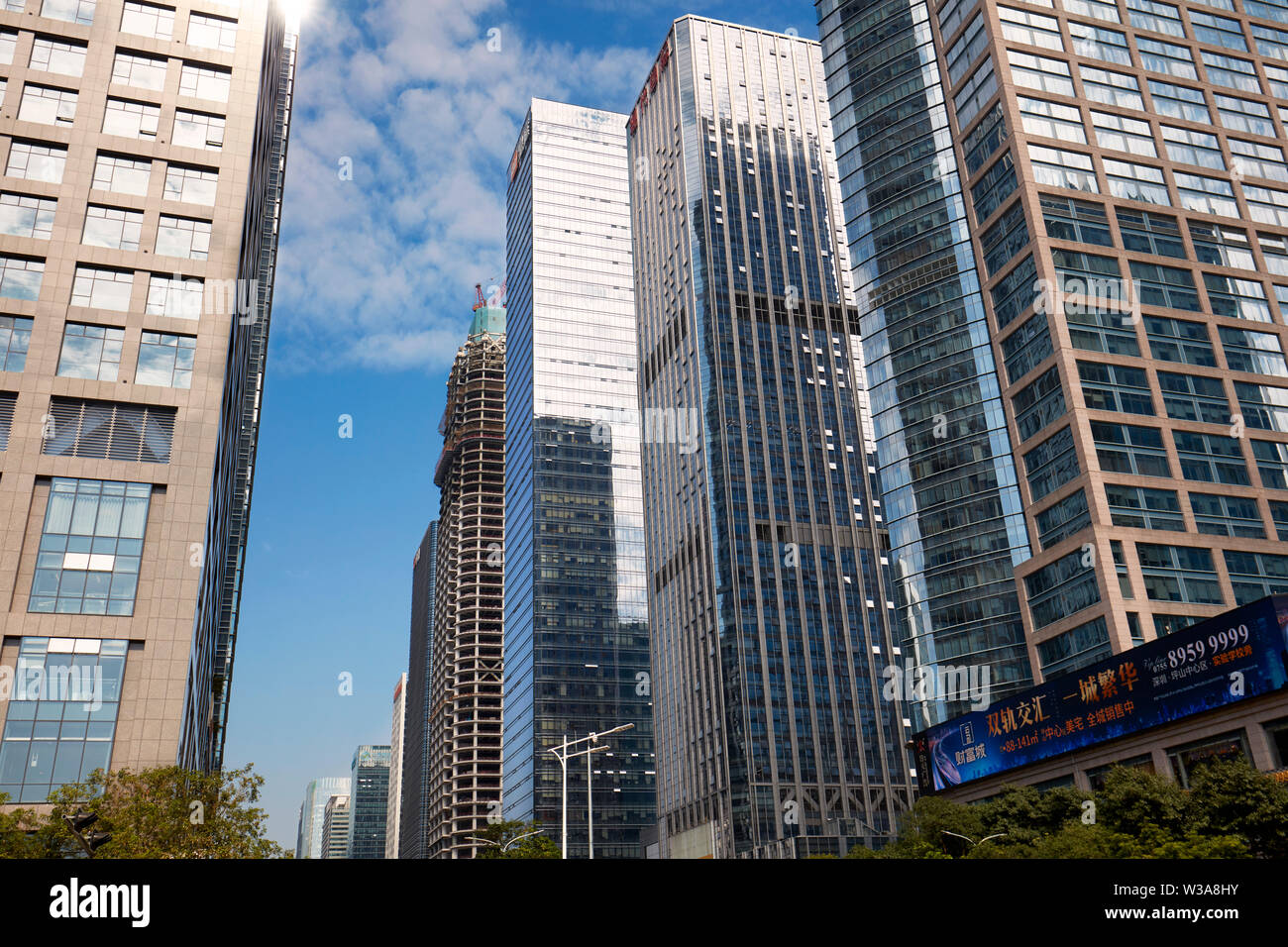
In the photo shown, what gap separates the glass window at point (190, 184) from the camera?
62719 millimetres

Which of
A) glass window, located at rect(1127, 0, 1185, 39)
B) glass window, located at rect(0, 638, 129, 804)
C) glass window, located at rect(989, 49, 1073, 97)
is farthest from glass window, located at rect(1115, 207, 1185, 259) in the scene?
glass window, located at rect(0, 638, 129, 804)

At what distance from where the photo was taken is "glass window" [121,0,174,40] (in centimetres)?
6531

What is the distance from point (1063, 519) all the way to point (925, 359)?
23.5 m

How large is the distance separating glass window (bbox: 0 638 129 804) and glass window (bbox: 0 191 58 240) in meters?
23.7

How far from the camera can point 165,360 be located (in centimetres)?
5875

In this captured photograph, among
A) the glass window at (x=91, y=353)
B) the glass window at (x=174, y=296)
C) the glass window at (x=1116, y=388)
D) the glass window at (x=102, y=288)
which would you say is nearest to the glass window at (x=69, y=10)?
the glass window at (x=102, y=288)

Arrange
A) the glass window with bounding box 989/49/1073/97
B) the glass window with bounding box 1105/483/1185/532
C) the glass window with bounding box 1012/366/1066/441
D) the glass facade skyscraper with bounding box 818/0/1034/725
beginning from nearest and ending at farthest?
1. the glass window with bounding box 1105/483/1185/532
2. the glass window with bounding box 1012/366/1066/441
3. the glass facade skyscraper with bounding box 818/0/1034/725
4. the glass window with bounding box 989/49/1073/97

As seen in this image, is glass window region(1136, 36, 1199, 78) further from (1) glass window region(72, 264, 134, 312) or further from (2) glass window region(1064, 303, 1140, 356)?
(1) glass window region(72, 264, 134, 312)

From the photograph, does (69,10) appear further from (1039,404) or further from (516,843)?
(1039,404)

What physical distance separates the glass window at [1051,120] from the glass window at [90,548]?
7549cm

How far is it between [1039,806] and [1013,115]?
57.9 meters
